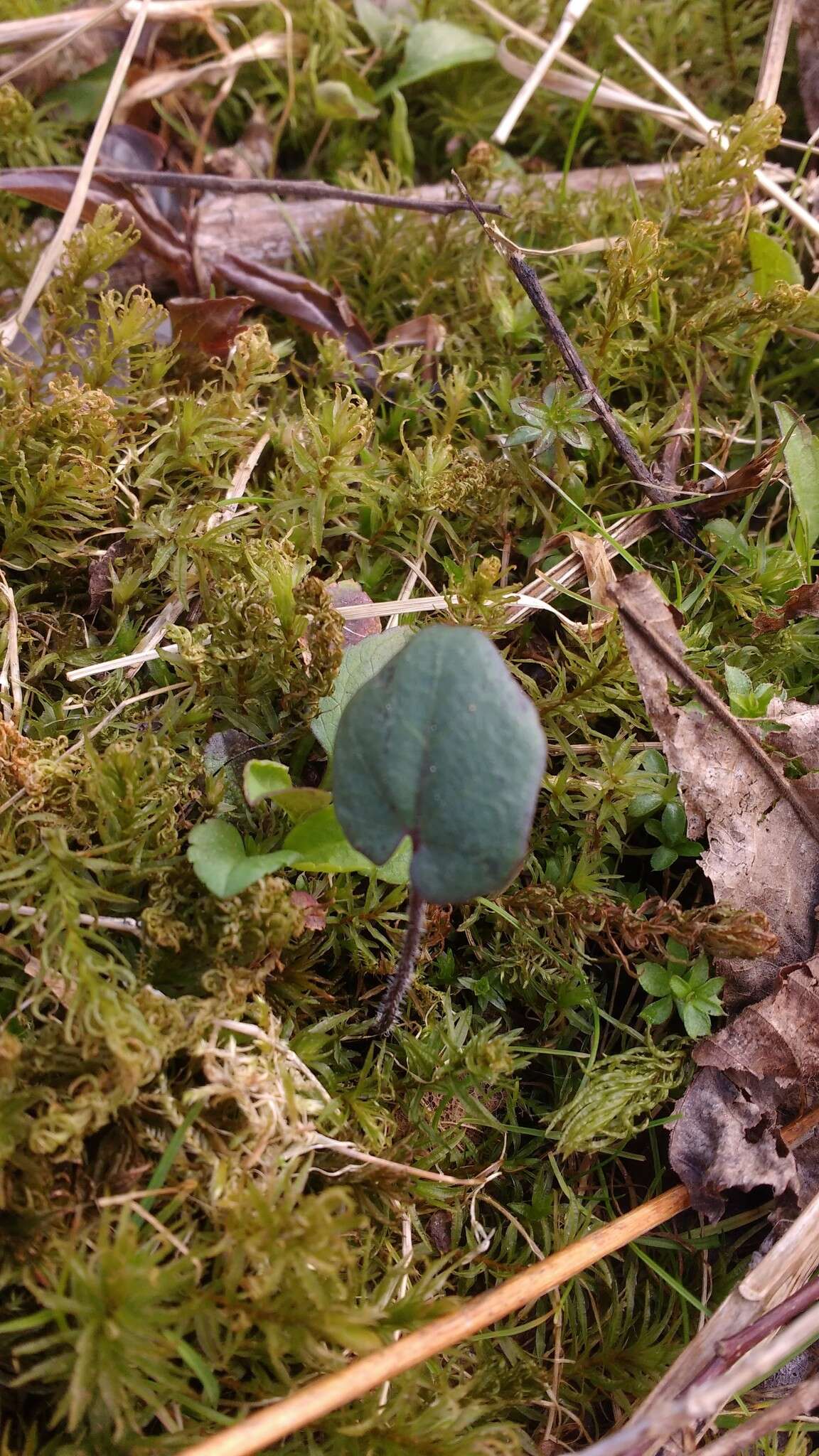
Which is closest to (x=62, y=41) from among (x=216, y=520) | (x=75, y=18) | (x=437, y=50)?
(x=75, y=18)

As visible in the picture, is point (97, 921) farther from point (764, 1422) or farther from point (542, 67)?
point (542, 67)

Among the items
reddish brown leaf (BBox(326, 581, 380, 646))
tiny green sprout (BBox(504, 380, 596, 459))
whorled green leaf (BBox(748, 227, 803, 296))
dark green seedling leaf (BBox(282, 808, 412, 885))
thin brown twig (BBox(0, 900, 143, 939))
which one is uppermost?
whorled green leaf (BBox(748, 227, 803, 296))

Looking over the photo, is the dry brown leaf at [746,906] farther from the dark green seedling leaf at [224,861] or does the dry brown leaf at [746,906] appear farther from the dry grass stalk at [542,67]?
the dry grass stalk at [542,67]

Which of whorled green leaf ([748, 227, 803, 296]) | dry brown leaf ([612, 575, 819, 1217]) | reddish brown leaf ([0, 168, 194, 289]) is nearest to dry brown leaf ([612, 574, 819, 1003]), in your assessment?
dry brown leaf ([612, 575, 819, 1217])

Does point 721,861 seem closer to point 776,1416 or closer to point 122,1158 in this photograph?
point 776,1416

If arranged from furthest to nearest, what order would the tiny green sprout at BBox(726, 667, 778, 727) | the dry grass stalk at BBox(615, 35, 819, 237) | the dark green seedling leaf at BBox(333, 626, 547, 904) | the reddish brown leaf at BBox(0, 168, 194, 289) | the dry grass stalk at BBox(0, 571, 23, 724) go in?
the dry grass stalk at BBox(615, 35, 819, 237) < the reddish brown leaf at BBox(0, 168, 194, 289) < the tiny green sprout at BBox(726, 667, 778, 727) < the dry grass stalk at BBox(0, 571, 23, 724) < the dark green seedling leaf at BBox(333, 626, 547, 904)

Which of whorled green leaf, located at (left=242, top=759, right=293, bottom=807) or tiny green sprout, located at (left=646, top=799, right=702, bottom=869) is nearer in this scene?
whorled green leaf, located at (left=242, top=759, right=293, bottom=807)

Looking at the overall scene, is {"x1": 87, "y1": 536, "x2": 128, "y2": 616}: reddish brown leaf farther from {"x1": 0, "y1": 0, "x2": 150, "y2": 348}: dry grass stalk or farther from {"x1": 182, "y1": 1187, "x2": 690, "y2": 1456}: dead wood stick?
{"x1": 182, "y1": 1187, "x2": 690, "y2": 1456}: dead wood stick
